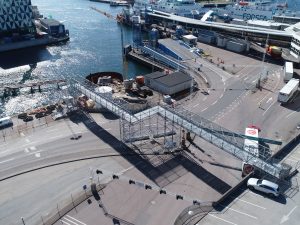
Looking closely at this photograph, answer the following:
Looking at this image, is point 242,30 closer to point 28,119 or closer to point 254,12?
point 254,12

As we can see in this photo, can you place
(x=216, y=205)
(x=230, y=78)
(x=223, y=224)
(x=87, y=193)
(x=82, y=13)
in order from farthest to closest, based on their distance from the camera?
1. (x=82, y=13)
2. (x=230, y=78)
3. (x=87, y=193)
4. (x=216, y=205)
5. (x=223, y=224)

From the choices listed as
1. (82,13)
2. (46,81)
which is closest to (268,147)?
(46,81)

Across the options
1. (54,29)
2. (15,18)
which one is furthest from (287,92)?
(15,18)

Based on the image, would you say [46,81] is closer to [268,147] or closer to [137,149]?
[137,149]

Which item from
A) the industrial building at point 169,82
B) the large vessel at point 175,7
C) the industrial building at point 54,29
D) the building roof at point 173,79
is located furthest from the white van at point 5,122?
the large vessel at point 175,7

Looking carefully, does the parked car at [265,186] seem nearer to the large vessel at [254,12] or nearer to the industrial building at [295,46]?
the industrial building at [295,46]
